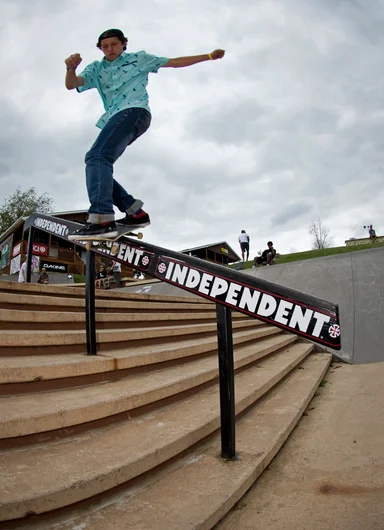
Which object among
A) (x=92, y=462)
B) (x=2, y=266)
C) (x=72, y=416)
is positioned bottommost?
(x=92, y=462)

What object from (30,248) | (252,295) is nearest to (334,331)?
(252,295)

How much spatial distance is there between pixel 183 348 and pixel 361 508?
70.0 inches

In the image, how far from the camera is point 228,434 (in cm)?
182

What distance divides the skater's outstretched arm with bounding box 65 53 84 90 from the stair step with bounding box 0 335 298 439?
6.93ft

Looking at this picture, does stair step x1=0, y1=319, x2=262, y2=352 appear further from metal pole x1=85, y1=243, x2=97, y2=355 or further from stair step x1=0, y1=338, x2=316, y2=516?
stair step x1=0, y1=338, x2=316, y2=516

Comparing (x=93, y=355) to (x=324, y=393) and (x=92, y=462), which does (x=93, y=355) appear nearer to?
(x=92, y=462)

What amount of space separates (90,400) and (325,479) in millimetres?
1320

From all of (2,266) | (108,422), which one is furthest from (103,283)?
(108,422)

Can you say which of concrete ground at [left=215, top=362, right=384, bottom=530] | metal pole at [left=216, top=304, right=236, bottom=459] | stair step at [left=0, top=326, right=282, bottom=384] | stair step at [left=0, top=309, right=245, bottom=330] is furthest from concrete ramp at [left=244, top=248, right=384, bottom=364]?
metal pole at [left=216, top=304, right=236, bottom=459]

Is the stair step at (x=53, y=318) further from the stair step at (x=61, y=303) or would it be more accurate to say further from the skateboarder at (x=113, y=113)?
the skateboarder at (x=113, y=113)

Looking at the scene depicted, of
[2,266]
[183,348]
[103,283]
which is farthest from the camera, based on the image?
[2,266]

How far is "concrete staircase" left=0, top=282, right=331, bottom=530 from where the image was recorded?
129 centimetres

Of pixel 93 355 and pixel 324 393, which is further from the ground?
pixel 93 355

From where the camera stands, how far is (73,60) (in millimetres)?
2406
